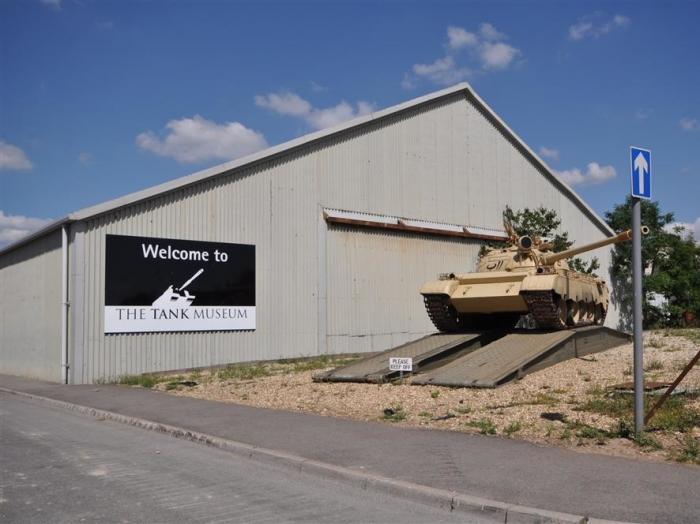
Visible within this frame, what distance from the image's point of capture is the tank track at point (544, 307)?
17688mm

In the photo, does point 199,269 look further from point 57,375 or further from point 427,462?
point 427,462

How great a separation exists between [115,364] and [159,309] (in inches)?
72.9

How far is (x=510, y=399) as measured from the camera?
39.8 feet

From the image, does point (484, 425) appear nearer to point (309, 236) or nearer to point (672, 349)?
point (672, 349)

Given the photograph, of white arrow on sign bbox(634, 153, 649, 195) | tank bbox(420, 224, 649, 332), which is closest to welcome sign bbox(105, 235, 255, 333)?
tank bbox(420, 224, 649, 332)

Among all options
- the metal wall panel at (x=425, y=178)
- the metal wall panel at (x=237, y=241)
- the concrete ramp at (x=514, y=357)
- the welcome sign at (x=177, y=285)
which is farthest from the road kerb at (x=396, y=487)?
the metal wall panel at (x=425, y=178)

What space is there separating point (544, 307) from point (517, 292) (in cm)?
90

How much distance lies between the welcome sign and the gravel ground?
2432 mm

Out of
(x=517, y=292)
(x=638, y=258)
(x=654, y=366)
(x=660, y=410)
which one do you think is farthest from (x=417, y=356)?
(x=638, y=258)

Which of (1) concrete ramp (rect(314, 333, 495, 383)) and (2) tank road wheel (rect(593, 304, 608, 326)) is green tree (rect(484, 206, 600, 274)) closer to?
(2) tank road wheel (rect(593, 304, 608, 326))

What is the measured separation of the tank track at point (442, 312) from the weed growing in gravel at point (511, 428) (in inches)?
387

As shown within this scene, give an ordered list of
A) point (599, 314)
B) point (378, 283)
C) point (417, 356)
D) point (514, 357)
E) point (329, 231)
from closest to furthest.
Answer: point (514, 357), point (417, 356), point (599, 314), point (329, 231), point (378, 283)

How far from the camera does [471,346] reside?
60.6 feet

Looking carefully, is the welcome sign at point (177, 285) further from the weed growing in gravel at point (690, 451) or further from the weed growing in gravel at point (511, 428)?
the weed growing in gravel at point (690, 451)
